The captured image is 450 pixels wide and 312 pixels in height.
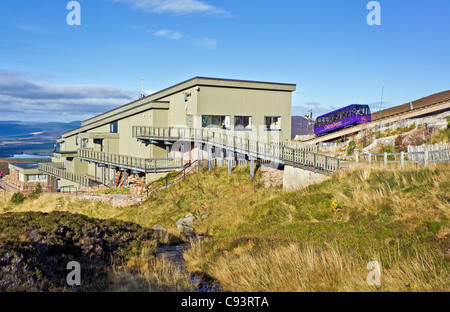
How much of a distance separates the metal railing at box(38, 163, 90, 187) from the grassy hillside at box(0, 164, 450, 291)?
1989 cm

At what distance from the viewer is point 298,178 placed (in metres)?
18.6

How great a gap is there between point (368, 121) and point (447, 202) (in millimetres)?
32521

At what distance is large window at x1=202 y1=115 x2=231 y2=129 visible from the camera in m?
28.8

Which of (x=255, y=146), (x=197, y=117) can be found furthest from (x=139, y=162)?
(x=255, y=146)

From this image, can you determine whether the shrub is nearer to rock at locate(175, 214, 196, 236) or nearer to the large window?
the large window

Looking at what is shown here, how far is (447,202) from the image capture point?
10.2 m

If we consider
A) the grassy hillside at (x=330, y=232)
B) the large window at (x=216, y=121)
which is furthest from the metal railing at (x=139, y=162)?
the grassy hillside at (x=330, y=232)

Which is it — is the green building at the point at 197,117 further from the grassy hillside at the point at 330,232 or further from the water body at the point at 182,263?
the water body at the point at 182,263

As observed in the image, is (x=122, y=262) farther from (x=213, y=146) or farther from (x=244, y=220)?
(x=213, y=146)

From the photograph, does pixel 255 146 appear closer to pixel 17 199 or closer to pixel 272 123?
pixel 272 123

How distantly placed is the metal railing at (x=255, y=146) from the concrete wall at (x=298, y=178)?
27 centimetres

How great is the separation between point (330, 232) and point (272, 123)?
70.0 ft

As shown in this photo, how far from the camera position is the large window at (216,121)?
28797mm
